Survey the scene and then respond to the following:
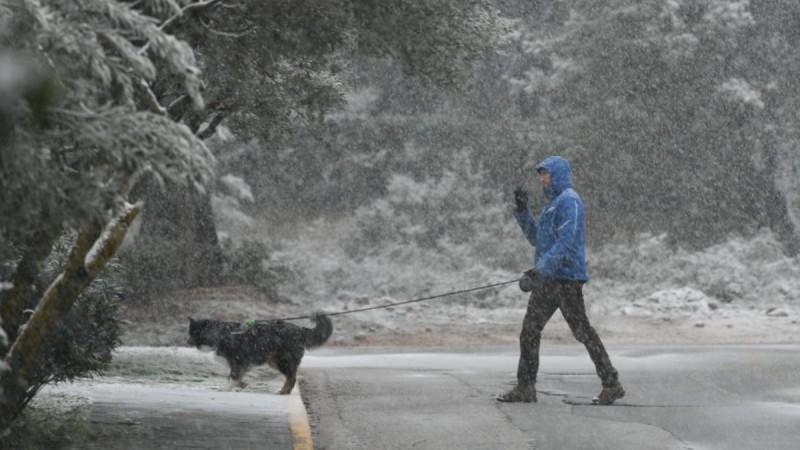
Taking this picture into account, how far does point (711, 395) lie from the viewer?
35.5ft

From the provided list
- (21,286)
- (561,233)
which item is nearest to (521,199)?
(561,233)

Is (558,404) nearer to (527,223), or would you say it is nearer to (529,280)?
(529,280)

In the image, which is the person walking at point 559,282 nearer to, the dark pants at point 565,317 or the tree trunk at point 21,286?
the dark pants at point 565,317

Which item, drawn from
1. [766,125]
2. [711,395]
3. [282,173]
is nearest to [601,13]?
[766,125]

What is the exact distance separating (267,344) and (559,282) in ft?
9.12

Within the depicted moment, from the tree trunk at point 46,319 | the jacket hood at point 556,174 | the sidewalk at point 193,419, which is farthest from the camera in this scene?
the jacket hood at point 556,174

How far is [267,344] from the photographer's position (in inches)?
429

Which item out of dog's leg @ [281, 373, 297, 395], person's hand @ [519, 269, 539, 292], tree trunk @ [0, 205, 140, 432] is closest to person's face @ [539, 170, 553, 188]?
person's hand @ [519, 269, 539, 292]

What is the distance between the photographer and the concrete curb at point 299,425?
7.82 metres

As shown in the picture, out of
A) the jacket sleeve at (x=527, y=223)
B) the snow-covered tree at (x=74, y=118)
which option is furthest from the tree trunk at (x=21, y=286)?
the jacket sleeve at (x=527, y=223)

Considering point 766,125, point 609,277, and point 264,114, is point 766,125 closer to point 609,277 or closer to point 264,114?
point 609,277

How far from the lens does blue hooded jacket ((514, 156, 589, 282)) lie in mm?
9789

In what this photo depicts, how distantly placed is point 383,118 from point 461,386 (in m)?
23.9

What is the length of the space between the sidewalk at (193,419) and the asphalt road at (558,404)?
0.32m
